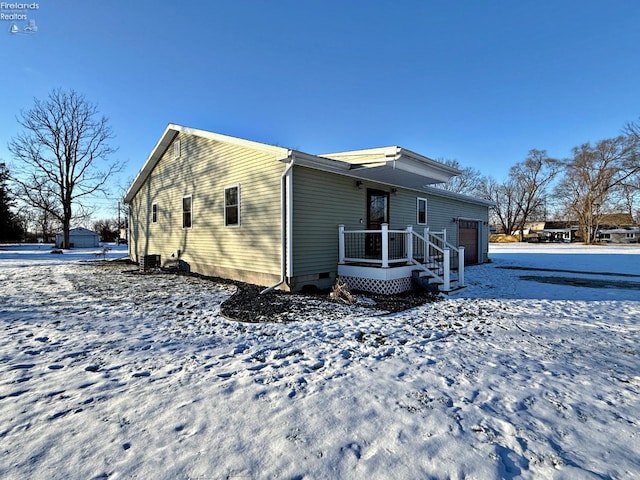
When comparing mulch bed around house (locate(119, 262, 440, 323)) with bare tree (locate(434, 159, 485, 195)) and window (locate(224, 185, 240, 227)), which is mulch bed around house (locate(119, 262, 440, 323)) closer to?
window (locate(224, 185, 240, 227))

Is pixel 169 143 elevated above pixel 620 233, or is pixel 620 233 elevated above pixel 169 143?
pixel 169 143

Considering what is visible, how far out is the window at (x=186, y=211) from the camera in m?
11.0

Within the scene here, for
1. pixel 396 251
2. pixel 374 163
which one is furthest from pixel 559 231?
pixel 374 163

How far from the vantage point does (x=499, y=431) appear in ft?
7.27

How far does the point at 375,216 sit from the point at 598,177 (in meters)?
39.1

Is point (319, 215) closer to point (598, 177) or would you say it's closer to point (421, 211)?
point (421, 211)

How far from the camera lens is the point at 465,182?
136ft

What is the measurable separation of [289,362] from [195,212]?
8.51 metres

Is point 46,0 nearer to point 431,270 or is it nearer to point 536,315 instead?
point 431,270

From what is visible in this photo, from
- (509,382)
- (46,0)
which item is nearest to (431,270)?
(509,382)

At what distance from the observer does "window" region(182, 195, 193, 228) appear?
11023 millimetres

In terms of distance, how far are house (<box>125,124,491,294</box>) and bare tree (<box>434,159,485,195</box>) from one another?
3083 centimetres

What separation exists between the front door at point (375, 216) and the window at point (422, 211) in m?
2.39

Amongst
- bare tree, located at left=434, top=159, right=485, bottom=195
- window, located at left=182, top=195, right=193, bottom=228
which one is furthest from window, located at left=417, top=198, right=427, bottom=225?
bare tree, located at left=434, top=159, right=485, bottom=195
